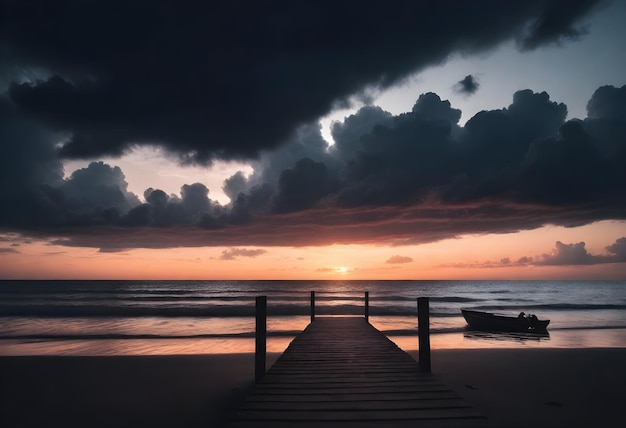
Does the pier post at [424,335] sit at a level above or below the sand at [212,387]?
above

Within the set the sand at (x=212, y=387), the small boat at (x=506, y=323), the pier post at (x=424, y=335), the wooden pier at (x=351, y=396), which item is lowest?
the sand at (x=212, y=387)

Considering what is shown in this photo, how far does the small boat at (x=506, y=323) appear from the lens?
23.0 meters

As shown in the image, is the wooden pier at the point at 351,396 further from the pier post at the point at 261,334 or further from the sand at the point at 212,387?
the sand at the point at 212,387

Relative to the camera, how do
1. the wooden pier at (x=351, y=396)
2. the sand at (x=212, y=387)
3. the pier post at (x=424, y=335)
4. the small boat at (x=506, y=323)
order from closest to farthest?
the wooden pier at (x=351, y=396) → the sand at (x=212, y=387) → the pier post at (x=424, y=335) → the small boat at (x=506, y=323)

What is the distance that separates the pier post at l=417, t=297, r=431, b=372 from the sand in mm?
1681

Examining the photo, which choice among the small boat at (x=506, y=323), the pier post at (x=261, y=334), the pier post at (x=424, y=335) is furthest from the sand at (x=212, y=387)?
the small boat at (x=506, y=323)

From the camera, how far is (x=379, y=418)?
17.9 ft

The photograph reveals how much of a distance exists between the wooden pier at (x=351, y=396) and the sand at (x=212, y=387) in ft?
7.24

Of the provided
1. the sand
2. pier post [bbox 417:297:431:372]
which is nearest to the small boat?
the sand

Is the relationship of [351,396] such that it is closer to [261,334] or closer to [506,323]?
[261,334]

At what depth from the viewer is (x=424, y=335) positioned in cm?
987

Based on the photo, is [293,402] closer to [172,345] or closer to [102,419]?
[102,419]

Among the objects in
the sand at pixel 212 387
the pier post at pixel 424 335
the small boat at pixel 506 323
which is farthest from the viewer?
the small boat at pixel 506 323

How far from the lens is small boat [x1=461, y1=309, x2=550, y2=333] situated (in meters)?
23.0
